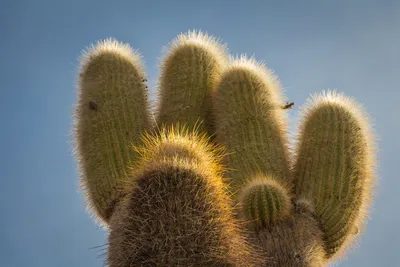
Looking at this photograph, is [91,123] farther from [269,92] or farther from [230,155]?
[269,92]

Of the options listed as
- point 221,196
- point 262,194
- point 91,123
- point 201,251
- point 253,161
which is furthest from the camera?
point 91,123

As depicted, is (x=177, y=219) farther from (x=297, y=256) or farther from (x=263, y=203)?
(x=297, y=256)

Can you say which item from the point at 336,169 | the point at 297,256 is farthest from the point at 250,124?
the point at 297,256

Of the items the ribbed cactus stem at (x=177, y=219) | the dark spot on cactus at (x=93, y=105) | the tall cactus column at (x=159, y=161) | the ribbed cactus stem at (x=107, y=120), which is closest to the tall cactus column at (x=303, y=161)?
the tall cactus column at (x=159, y=161)

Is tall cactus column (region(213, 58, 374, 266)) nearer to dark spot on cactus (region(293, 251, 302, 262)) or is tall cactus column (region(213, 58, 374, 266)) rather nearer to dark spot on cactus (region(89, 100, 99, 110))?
dark spot on cactus (region(293, 251, 302, 262))

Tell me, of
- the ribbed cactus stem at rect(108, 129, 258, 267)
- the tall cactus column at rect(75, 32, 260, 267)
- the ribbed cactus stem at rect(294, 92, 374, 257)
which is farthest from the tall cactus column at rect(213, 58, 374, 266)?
the ribbed cactus stem at rect(108, 129, 258, 267)

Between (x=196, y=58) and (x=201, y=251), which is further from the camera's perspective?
(x=196, y=58)

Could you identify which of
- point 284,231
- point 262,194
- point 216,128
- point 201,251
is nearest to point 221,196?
point 201,251

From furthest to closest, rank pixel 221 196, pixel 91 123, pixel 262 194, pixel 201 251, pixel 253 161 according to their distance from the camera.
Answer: pixel 91 123
pixel 253 161
pixel 262 194
pixel 221 196
pixel 201 251

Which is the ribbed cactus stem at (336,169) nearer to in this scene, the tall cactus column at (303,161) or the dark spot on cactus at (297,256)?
the tall cactus column at (303,161)
